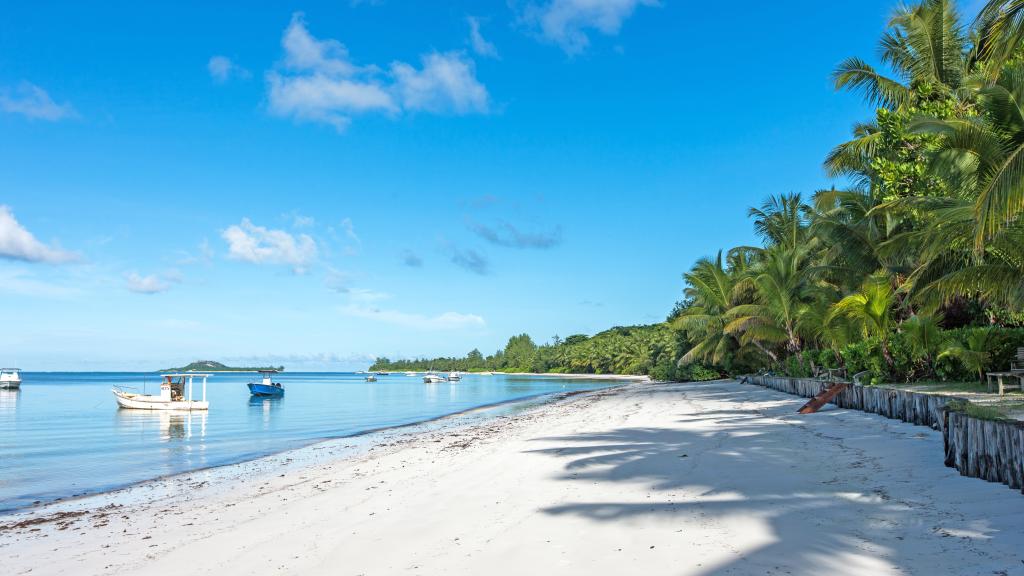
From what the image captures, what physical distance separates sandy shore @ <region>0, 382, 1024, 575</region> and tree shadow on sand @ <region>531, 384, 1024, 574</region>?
23 mm

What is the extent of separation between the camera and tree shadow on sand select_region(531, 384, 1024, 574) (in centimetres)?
447

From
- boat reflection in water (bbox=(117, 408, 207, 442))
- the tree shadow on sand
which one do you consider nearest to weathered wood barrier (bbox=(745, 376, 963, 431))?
the tree shadow on sand

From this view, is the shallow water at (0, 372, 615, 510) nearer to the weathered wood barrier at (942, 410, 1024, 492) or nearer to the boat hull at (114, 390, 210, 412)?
the boat hull at (114, 390, 210, 412)

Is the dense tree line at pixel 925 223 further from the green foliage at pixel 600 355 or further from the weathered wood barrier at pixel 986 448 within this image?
the green foliage at pixel 600 355

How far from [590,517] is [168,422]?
88.2 feet

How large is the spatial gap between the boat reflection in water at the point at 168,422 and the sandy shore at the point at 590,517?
38.7 feet

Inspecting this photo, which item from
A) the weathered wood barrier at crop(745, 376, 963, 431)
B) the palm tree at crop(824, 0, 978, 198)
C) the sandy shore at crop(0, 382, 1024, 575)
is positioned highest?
the palm tree at crop(824, 0, 978, 198)

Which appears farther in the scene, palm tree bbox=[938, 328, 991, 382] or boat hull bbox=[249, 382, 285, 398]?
boat hull bbox=[249, 382, 285, 398]

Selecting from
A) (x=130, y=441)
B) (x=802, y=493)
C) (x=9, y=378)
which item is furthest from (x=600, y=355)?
(x=802, y=493)

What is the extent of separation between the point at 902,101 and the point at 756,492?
17.1m

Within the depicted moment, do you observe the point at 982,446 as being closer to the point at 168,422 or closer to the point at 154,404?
the point at 168,422

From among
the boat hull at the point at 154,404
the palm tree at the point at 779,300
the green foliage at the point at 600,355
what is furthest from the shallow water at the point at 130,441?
the green foliage at the point at 600,355

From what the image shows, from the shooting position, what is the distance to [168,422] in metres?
27.3

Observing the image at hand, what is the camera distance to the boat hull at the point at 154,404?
3291 centimetres
